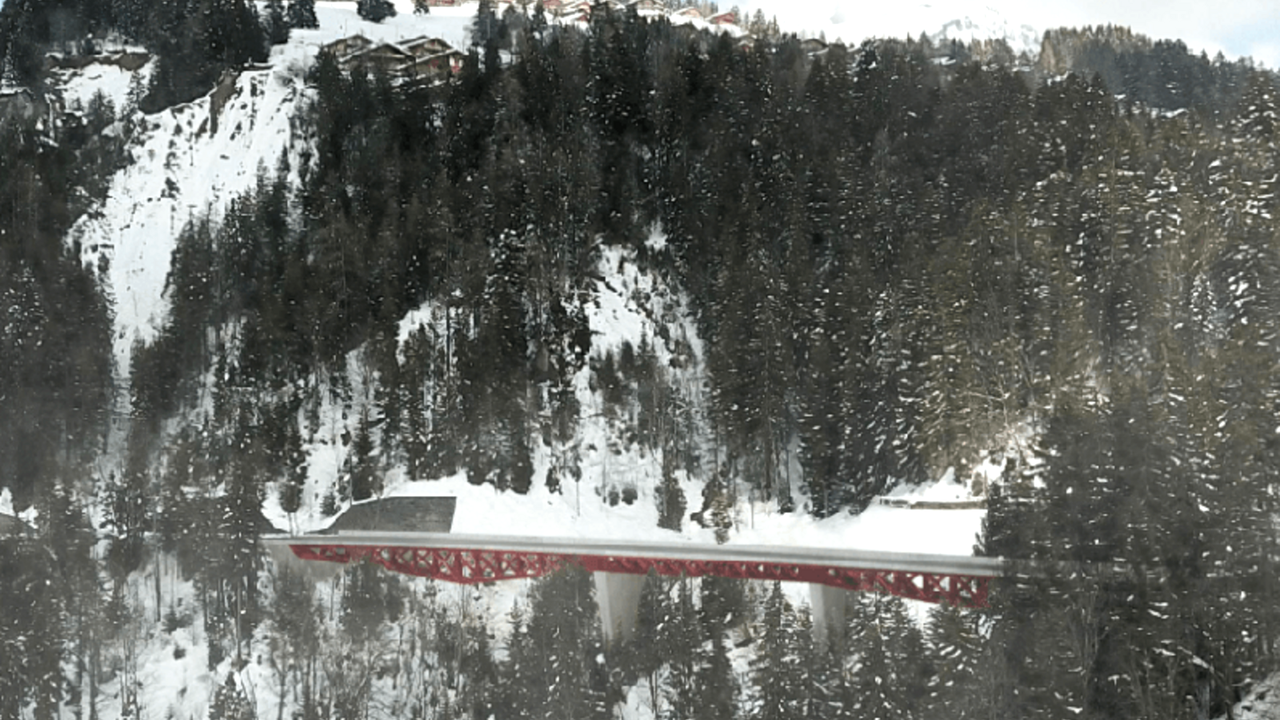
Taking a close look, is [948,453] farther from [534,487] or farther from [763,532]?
[534,487]

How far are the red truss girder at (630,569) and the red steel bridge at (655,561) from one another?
5 cm

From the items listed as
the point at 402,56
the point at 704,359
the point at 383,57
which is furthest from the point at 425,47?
the point at 704,359

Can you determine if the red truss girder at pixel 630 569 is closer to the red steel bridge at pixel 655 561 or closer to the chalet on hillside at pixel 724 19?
the red steel bridge at pixel 655 561

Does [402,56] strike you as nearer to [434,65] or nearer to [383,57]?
[383,57]

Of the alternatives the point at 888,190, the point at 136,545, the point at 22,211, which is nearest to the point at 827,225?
the point at 888,190

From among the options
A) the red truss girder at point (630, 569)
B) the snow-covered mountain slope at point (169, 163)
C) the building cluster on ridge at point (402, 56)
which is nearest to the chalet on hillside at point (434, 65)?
the building cluster on ridge at point (402, 56)

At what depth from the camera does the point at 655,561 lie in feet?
209

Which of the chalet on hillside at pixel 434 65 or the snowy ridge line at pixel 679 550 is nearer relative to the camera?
the snowy ridge line at pixel 679 550

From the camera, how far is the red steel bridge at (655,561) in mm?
56219

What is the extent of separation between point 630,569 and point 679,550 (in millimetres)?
3150

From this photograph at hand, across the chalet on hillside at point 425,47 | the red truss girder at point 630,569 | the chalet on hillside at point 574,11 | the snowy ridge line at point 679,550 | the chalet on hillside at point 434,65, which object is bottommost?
the red truss girder at point 630,569

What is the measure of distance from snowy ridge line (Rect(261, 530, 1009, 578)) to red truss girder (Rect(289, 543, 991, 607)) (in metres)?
0.28

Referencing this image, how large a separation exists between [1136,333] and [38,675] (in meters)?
66.6

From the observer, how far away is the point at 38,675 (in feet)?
214
